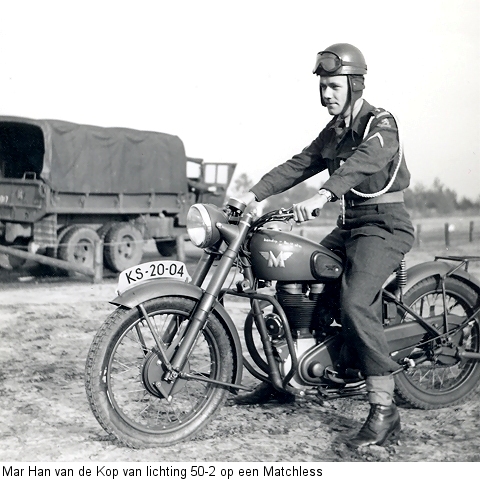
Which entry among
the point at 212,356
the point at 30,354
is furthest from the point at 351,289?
the point at 30,354

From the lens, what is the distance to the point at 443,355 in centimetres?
381

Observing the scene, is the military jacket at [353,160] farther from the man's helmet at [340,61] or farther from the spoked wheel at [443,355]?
the spoked wheel at [443,355]

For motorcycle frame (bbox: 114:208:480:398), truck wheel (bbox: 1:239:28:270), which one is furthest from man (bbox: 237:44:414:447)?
truck wheel (bbox: 1:239:28:270)

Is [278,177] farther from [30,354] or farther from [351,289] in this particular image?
[30,354]

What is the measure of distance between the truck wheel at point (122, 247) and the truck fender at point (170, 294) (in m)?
7.84

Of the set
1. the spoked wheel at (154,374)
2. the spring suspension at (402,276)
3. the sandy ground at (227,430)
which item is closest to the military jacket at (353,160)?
the spring suspension at (402,276)

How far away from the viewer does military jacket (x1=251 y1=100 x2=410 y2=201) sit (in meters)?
3.28

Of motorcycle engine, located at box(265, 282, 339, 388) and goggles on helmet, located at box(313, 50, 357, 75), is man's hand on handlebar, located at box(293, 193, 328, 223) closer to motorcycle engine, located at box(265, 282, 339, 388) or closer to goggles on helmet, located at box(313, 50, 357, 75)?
motorcycle engine, located at box(265, 282, 339, 388)

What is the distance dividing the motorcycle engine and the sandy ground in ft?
1.05

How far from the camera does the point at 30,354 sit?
5105 millimetres

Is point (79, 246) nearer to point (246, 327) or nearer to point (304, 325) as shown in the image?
point (246, 327)

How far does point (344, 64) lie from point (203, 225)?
3.46 ft

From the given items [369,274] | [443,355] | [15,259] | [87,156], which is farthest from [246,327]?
[87,156]
